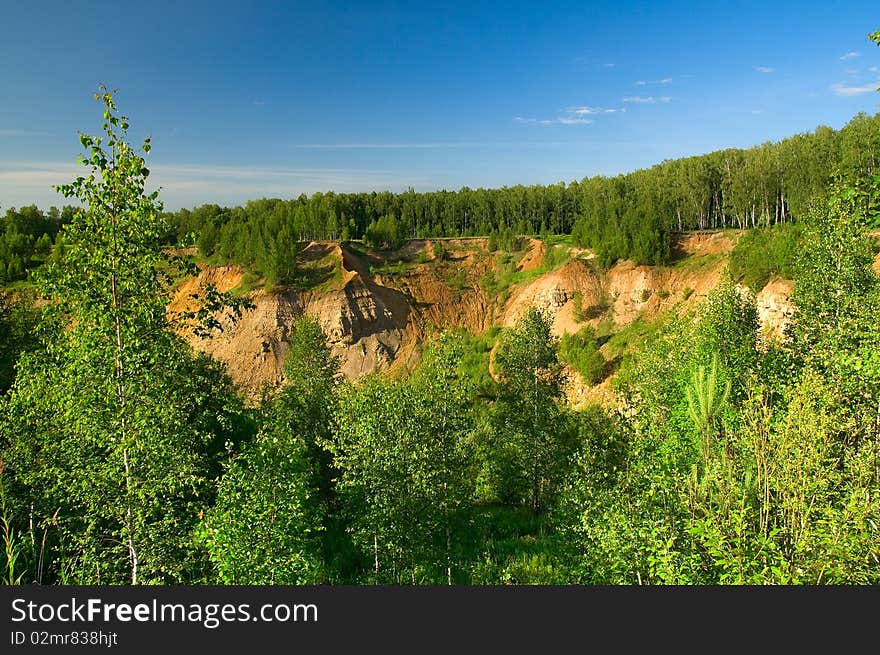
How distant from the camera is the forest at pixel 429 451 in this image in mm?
9312

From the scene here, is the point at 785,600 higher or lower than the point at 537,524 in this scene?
higher

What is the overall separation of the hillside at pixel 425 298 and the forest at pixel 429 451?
103ft

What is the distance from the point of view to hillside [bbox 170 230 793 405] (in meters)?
63.8

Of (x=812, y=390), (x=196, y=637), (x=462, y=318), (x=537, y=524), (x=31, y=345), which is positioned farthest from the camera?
(x=462, y=318)

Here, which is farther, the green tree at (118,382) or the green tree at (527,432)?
the green tree at (527,432)

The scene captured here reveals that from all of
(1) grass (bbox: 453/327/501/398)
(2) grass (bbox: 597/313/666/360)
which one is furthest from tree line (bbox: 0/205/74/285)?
(2) grass (bbox: 597/313/666/360)

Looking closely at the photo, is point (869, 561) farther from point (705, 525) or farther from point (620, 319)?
point (620, 319)

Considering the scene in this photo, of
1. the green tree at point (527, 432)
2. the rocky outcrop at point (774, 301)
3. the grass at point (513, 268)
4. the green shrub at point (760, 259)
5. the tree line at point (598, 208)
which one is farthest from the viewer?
the grass at point (513, 268)

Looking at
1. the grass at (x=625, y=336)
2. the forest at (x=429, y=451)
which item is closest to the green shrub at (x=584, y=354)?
the grass at (x=625, y=336)

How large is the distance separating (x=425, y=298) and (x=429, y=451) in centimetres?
6096

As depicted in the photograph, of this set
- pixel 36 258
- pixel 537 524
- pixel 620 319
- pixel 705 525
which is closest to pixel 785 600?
pixel 705 525

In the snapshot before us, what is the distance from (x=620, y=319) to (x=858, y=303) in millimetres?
45564

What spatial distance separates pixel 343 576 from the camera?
18.9 metres

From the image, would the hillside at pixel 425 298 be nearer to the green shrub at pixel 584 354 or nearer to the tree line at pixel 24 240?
the green shrub at pixel 584 354
